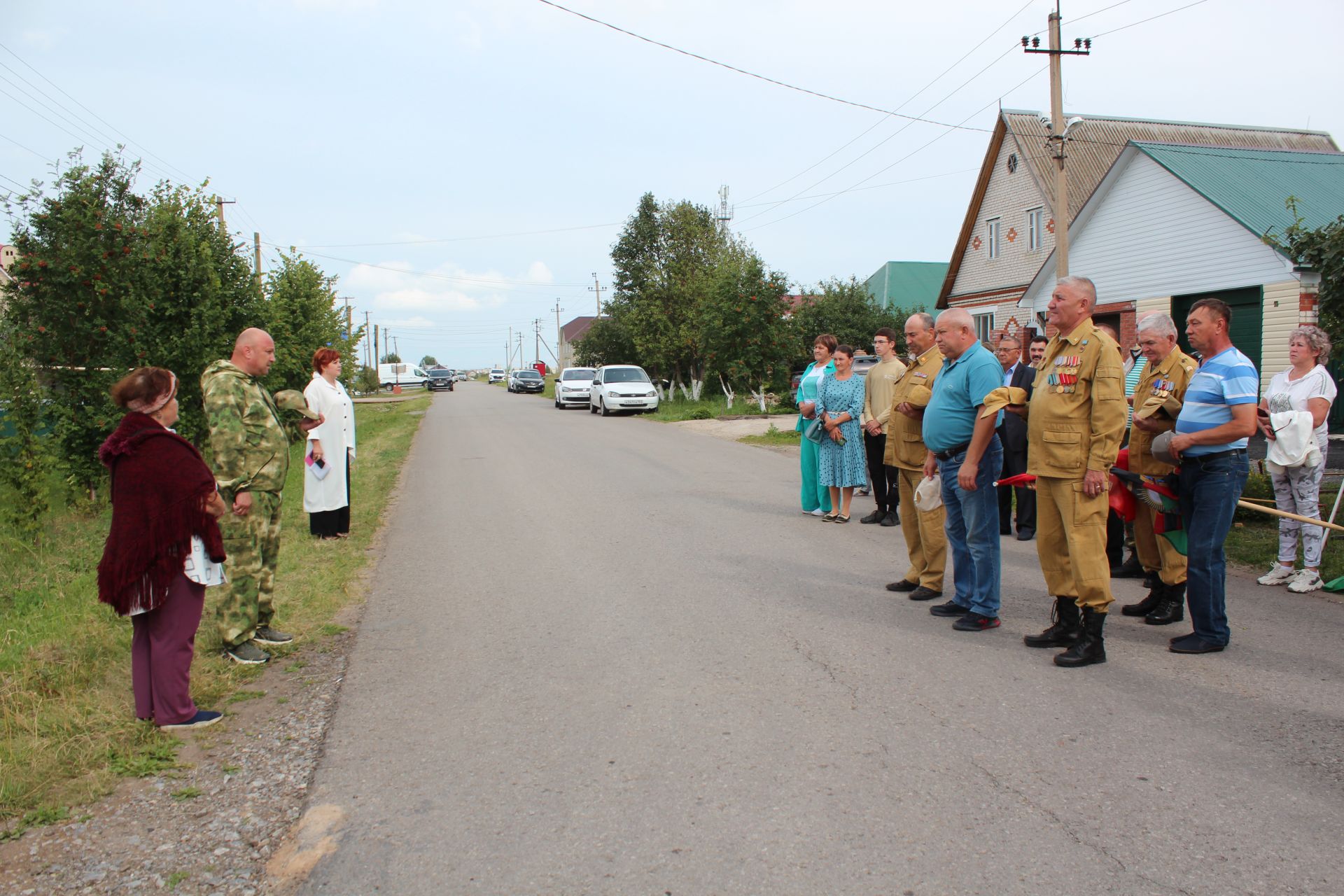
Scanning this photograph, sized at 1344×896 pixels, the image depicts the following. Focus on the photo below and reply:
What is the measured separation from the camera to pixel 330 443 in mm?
8828

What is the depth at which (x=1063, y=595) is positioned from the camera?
202 inches

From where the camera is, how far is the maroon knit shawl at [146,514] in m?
4.08

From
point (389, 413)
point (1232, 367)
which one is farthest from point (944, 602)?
point (389, 413)

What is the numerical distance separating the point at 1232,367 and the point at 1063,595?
1533 mm

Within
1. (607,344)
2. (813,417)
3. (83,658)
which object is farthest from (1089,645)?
(607,344)

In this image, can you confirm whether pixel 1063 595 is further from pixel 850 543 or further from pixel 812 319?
pixel 812 319

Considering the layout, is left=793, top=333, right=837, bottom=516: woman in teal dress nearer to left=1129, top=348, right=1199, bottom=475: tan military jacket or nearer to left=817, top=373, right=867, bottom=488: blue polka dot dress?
left=817, top=373, right=867, bottom=488: blue polka dot dress

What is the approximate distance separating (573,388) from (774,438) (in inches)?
705

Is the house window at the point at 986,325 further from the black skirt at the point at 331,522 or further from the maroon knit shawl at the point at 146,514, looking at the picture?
the maroon knit shawl at the point at 146,514

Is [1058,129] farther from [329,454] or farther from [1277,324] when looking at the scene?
[329,454]

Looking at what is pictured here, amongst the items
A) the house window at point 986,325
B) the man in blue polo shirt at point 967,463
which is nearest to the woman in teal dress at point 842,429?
the man in blue polo shirt at point 967,463

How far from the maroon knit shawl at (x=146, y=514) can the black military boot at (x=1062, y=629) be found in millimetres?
4440

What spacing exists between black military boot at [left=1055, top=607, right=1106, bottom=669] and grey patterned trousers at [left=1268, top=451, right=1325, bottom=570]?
8.74 feet

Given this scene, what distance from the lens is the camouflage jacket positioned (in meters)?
5.11
